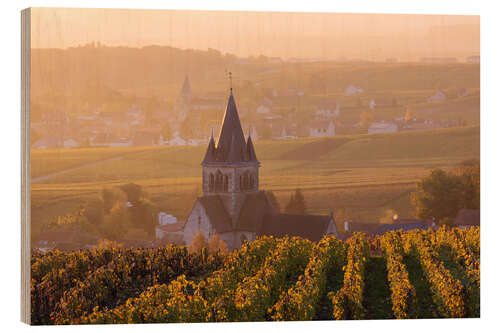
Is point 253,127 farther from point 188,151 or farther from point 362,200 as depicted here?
point 362,200

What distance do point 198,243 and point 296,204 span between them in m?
A: 2.45

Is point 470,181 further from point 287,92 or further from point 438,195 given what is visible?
point 287,92

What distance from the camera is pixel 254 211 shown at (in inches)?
690

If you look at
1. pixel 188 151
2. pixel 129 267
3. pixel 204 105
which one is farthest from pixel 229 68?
pixel 129 267

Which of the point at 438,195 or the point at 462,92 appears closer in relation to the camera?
the point at 438,195

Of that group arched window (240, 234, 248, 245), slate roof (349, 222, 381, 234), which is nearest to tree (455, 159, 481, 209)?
slate roof (349, 222, 381, 234)

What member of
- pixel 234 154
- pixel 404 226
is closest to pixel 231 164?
pixel 234 154

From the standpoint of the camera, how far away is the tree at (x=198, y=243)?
655 inches

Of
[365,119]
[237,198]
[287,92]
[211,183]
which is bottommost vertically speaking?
[237,198]

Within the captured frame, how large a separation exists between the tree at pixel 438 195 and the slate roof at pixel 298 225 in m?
2.17

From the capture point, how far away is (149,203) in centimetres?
1644

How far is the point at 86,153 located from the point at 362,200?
21.2 ft

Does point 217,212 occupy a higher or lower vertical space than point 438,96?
lower

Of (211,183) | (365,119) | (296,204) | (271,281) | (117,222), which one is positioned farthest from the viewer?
(365,119)
